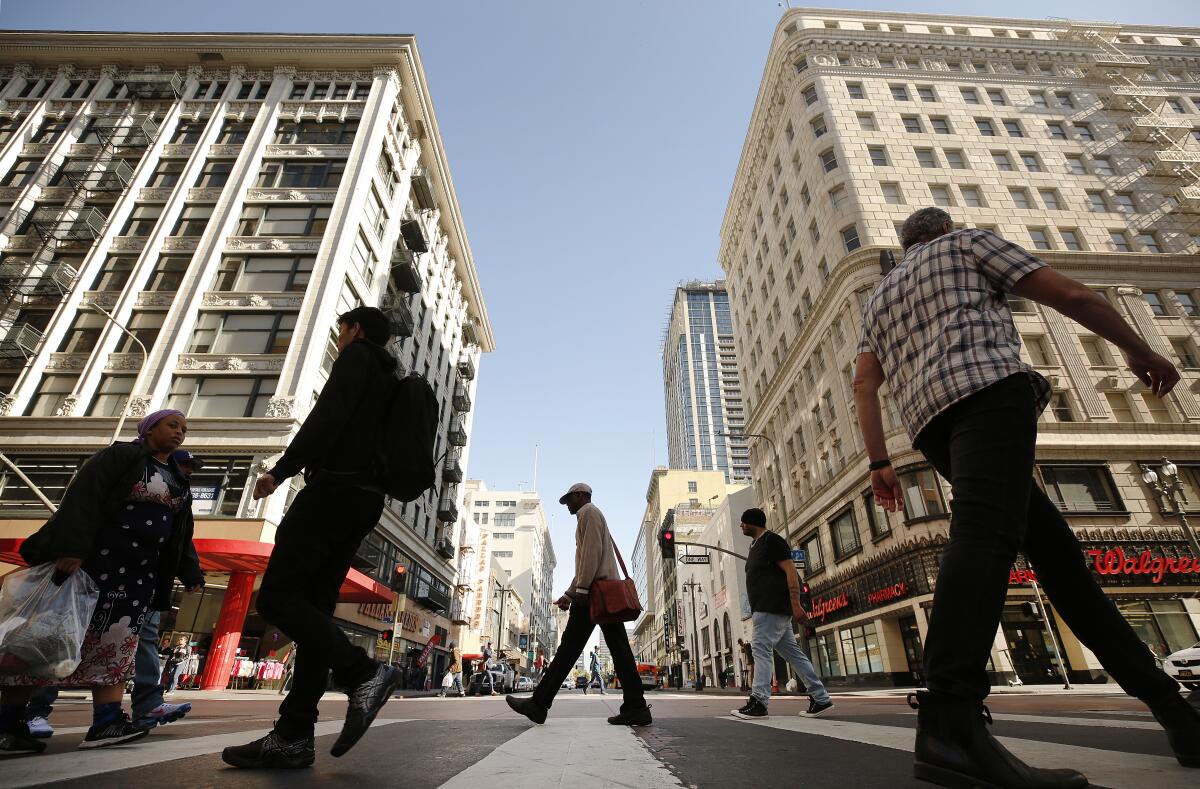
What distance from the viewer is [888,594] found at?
21.4m

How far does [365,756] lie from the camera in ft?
7.59

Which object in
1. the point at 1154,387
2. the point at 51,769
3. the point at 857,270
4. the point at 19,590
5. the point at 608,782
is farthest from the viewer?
the point at 857,270

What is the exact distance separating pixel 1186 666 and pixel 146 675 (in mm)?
15063

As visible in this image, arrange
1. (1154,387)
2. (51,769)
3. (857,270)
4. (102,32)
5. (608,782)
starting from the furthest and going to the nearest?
(102,32)
(857,270)
(1154,387)
(51,769)
(608,782)

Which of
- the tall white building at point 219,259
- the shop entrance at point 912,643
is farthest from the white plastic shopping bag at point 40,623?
the shop entrance at point 912,643

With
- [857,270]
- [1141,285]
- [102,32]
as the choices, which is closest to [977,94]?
[1141,285]

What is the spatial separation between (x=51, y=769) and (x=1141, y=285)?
37.4 metres

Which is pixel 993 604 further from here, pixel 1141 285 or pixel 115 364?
pixel 1141 285

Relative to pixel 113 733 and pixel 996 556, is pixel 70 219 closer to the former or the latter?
pixel 113 733

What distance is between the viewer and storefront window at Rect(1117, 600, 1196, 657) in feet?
62.6

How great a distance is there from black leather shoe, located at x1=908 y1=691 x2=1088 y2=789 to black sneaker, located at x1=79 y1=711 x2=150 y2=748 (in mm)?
3555

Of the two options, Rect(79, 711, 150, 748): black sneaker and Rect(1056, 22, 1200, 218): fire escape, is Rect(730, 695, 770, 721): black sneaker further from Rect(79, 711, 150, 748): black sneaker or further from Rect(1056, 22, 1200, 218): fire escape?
Rect(1056, 22, 1200, 218): fire escape

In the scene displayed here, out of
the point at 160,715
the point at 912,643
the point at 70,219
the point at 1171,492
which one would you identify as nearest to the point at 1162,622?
the point at 1171,492

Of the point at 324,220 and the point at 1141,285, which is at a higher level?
the point at 324,220
